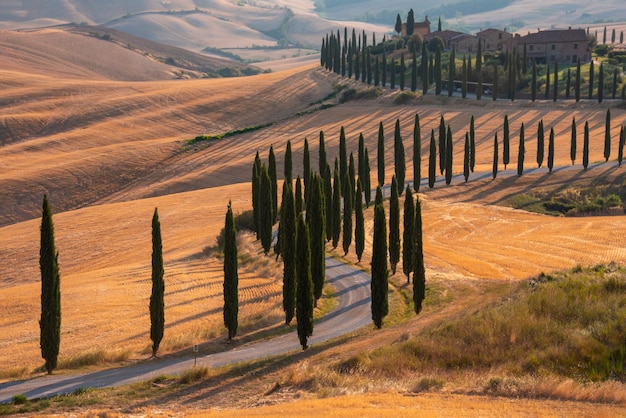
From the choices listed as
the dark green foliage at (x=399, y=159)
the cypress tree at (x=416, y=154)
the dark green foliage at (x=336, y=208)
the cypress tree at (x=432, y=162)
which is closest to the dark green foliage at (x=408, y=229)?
the dark green foliage at (x=336, y=208)

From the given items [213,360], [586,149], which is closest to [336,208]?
[213,360]

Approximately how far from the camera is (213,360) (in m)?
34.6

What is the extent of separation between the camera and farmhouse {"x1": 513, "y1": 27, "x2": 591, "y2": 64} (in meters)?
138

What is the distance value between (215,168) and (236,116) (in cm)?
3560

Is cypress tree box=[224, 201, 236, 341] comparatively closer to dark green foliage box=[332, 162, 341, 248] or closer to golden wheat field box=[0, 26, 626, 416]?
golden wheat field box=[0, 26, 626, 416]

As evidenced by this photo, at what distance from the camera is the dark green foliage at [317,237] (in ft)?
139

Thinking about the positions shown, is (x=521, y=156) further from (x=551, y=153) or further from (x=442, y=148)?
(x=442, y=148)

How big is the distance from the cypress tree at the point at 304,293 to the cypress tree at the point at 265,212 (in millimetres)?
20786

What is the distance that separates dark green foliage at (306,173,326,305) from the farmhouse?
10328 cm

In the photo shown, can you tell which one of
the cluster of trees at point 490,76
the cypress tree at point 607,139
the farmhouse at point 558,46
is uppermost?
the farmhouse at point 558,46

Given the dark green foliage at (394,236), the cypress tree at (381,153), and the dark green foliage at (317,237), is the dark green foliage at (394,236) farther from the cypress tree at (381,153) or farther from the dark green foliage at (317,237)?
the cypress tree at (381,153)

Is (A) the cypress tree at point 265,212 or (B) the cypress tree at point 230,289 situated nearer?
(B) the cypress tree at point 230,289

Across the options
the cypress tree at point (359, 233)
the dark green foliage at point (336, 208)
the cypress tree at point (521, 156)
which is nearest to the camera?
the cypress tree at point (359, 233)

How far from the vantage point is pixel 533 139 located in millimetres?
101375
